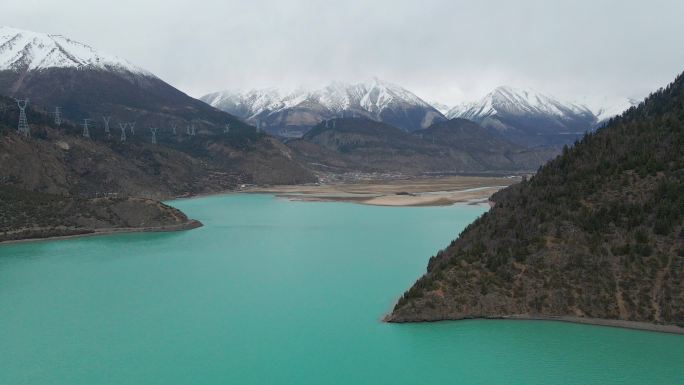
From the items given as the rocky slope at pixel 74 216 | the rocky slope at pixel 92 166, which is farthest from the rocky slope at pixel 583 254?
the rocky slope at pixel 92 166

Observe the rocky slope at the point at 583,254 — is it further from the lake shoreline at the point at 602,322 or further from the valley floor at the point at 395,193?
the valley floor at the point at 395,193

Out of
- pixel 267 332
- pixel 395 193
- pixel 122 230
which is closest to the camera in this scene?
pixel 267 332

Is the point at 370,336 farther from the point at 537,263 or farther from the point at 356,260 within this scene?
the point at 356,260

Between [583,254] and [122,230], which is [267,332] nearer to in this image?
[583,254]

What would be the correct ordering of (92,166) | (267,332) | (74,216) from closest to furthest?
(267,332) → (74,216) → (92,166)

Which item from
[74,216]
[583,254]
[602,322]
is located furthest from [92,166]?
[602,322]

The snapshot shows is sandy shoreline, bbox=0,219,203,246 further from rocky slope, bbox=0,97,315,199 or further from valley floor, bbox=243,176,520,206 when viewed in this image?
valley floor, bbox=243,176,520,206
